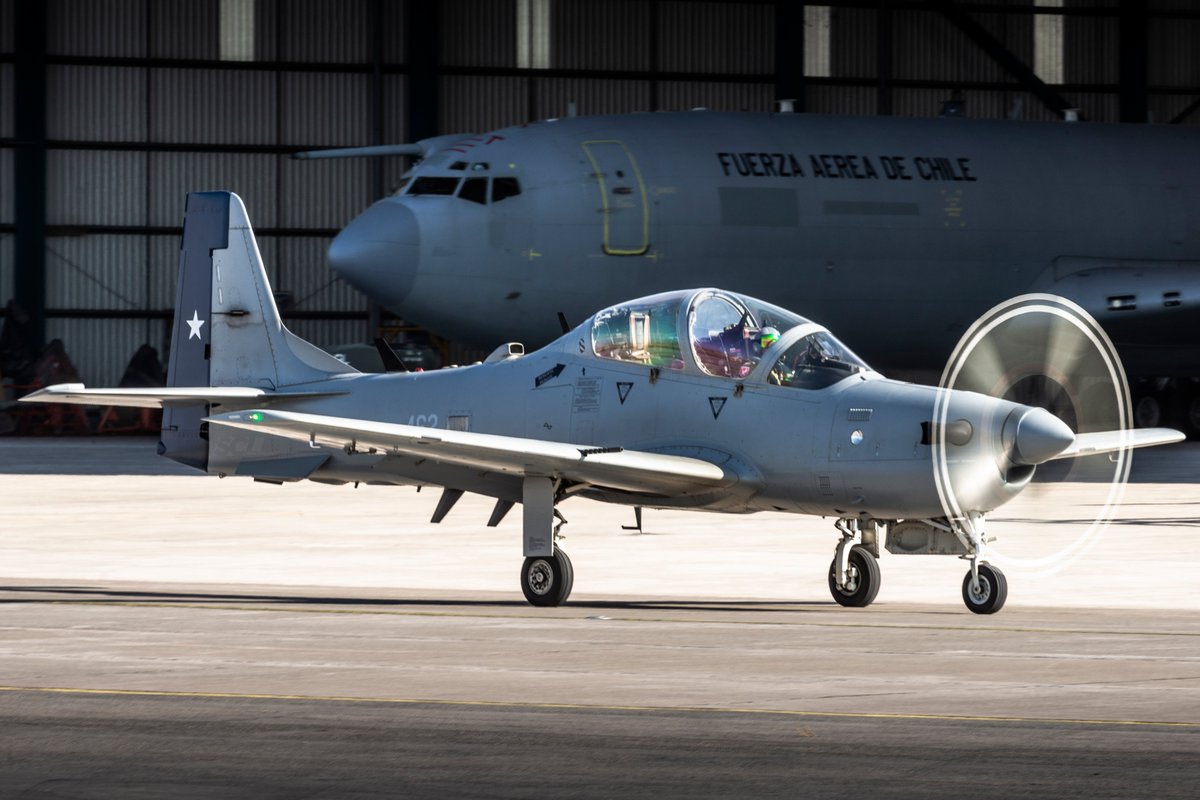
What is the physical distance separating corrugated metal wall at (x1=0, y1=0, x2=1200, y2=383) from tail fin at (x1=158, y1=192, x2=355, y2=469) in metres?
31.3

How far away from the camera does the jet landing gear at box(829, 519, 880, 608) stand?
14.4 metres

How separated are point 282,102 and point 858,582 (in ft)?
127

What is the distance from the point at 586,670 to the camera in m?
10.7

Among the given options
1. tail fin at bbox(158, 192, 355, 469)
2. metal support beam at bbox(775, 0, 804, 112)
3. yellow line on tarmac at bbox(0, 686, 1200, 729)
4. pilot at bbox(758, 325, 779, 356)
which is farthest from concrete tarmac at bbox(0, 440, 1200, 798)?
metal support beam at bbox(775, 0, 804, 112)

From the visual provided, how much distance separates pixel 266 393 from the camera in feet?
55.8

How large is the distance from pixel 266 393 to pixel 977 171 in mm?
18741

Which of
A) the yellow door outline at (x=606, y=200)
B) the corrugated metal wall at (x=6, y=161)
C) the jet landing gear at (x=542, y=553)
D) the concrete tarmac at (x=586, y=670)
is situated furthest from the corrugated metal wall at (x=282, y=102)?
the jet landing gear at (x=542, y=553)

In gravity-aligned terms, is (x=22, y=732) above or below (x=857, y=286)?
below

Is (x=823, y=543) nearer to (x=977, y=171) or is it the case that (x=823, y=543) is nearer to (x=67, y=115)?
(x=977, y=171)

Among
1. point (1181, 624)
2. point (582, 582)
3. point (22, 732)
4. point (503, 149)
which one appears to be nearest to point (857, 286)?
point (503, 149)

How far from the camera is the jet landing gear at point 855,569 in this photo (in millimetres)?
14391

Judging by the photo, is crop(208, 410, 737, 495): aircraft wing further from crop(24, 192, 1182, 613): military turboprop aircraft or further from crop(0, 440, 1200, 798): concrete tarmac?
crop(0, 440, 1200, 798): concrete tarmac

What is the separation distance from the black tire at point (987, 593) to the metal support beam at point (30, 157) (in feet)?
128

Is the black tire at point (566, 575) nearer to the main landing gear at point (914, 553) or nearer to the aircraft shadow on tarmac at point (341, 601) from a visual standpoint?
the aircraft shadow on tarmac at point (341, 601)
